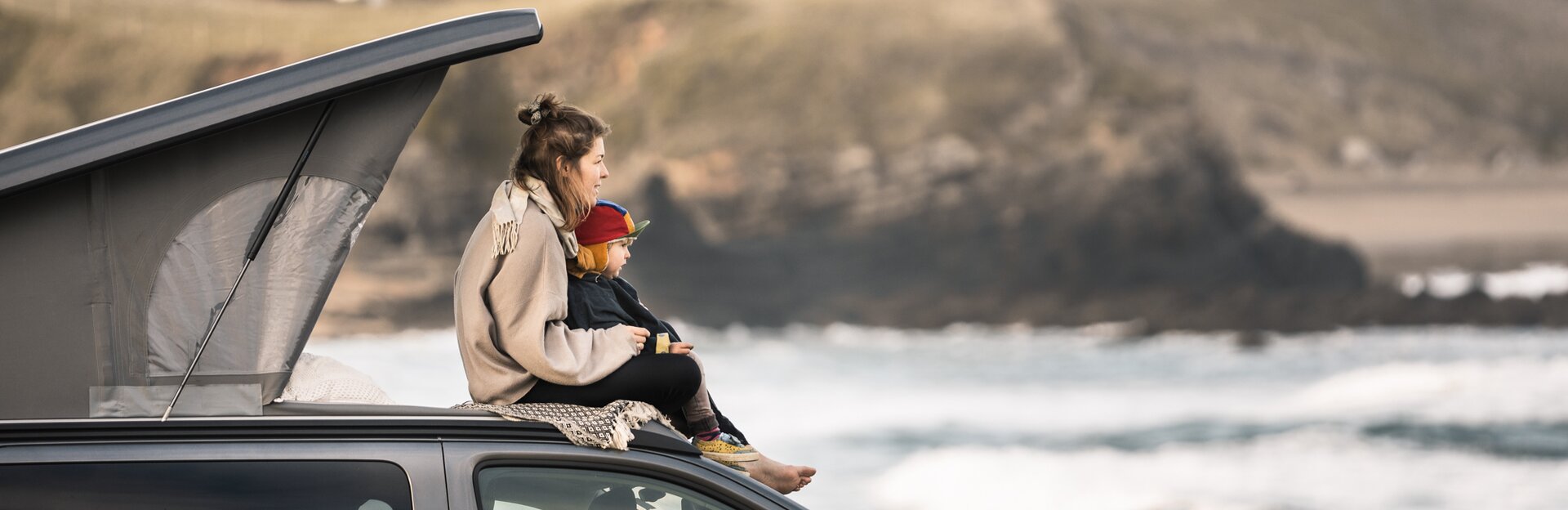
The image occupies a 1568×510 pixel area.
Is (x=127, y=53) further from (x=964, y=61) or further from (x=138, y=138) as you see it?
(x=138, y=138)

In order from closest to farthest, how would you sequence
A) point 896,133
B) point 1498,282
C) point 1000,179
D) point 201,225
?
point 201,225 < point 1000,179 < point 896,133 < point 1498,282

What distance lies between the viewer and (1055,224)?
136 ft

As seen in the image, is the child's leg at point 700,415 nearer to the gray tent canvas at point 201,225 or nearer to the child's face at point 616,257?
the child's face at point 616,257

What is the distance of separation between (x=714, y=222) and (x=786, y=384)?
7.87 meters

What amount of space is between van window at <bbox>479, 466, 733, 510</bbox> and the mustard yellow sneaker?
0.20 metres

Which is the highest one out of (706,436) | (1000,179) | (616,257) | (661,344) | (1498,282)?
(1000,179)

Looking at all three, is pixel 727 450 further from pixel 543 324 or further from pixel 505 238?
pixel 505 238

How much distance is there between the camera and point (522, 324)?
Result: 6.43ft

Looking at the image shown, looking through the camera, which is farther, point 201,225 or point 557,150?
point 557,150

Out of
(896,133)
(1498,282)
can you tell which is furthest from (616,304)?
(1498,282)

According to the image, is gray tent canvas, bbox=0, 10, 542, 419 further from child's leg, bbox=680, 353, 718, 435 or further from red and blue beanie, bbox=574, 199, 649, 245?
child's leg, bbox=680, 353, 718, 435

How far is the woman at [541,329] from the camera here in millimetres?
1954

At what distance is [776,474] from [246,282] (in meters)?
0.86

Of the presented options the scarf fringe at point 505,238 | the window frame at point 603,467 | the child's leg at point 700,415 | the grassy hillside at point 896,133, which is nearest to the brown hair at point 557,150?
the scarf fringe at point 505,238
